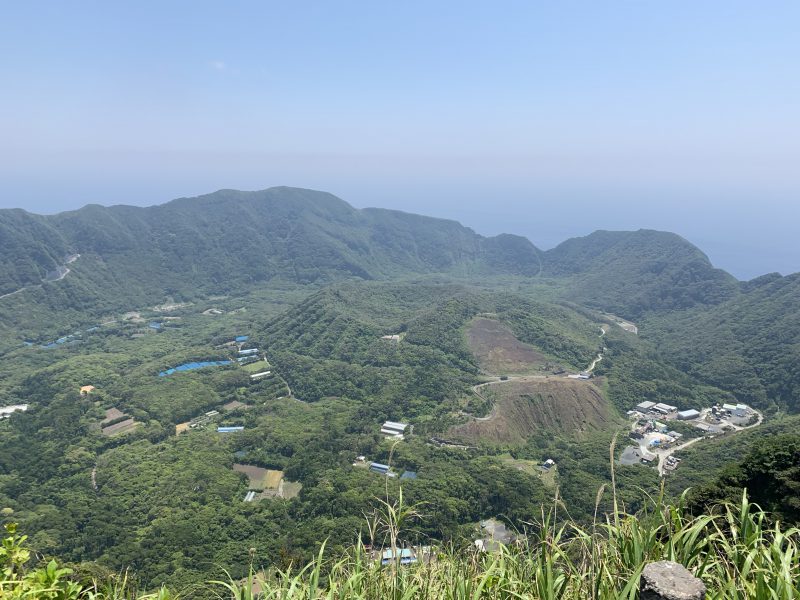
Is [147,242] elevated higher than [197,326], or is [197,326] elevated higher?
[147,242]

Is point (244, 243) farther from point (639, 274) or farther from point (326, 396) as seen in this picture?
point (639, 274)

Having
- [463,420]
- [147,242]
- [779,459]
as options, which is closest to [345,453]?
[463,420]

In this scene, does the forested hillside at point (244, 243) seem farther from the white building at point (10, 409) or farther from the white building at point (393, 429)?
the white building at point (393, 429)

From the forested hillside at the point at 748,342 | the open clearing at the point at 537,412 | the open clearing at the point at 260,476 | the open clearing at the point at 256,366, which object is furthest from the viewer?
the open clearing at the point at 256,366

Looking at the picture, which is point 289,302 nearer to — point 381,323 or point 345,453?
point 381,323

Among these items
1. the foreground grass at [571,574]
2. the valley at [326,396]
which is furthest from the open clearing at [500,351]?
the foreground grass at [571,574]

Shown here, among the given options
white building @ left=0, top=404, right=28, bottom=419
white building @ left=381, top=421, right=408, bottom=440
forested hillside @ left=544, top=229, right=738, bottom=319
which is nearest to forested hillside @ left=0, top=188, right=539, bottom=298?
forested hillside @ left=544, top=229, right=738, bottom=319
